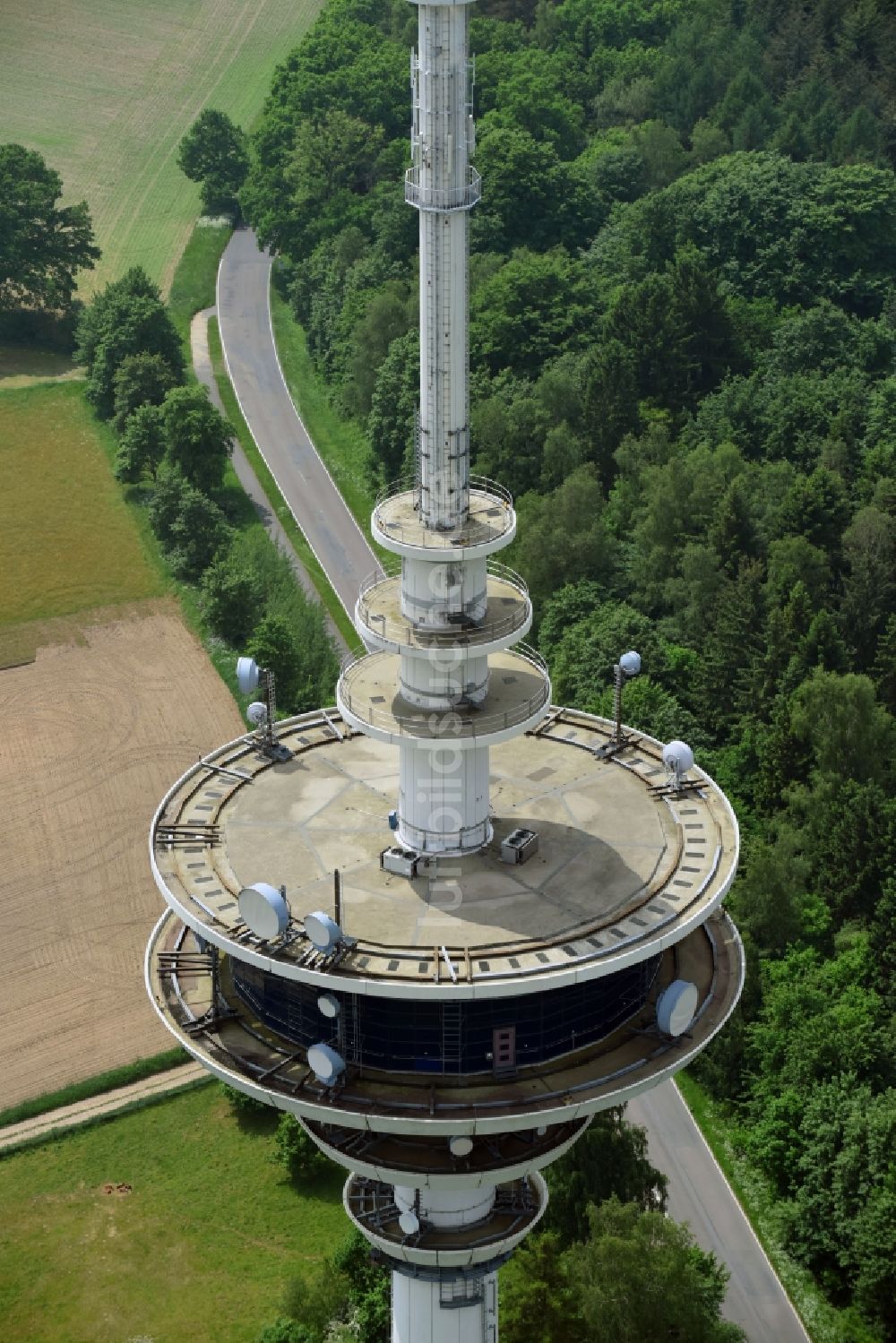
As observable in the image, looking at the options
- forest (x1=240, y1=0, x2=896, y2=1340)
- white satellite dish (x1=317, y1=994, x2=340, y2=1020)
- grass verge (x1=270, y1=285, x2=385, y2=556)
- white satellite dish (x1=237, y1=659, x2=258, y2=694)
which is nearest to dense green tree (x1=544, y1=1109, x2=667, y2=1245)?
forest (x1=240, y1=0, x2=896, y2=1340)

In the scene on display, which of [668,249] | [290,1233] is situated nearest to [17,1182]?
[290,1233]

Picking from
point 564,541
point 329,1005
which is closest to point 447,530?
point 329,1005

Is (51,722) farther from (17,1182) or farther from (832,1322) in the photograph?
(832,1322)

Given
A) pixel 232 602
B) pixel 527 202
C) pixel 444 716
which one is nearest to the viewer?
pixel 444 716

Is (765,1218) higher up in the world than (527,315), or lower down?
lower down

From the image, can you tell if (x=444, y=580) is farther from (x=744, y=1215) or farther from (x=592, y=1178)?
(x=744, y=1215)

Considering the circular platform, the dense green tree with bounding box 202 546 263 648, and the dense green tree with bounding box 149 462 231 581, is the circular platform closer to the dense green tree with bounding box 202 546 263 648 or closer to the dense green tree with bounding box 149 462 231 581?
the dense green tree with bounding box 202 546 263 648
